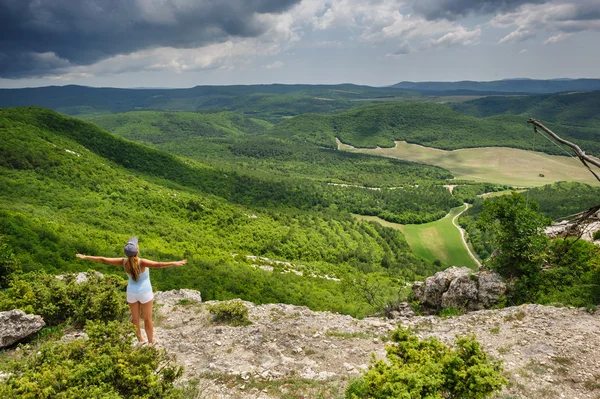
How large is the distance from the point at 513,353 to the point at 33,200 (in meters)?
73.8

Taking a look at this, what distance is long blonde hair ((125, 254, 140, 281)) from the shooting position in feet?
36.4

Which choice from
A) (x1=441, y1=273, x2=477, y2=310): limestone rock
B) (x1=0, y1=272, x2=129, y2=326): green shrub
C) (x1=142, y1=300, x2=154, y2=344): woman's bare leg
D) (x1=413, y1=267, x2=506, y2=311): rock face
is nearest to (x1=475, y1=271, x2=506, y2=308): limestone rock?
(x1=413, y1=267, x2=506, y2=311): rock face

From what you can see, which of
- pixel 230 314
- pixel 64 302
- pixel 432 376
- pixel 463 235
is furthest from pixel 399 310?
pixel 463 235

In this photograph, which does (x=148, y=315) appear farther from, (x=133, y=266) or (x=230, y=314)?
(x=230, y=314)

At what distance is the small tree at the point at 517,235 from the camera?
69.8 ft

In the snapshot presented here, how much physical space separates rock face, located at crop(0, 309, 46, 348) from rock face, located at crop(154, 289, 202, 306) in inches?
318

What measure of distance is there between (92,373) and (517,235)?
24.7 meters

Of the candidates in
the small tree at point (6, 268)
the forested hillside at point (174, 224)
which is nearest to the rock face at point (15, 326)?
the small tree at point (6, 268)

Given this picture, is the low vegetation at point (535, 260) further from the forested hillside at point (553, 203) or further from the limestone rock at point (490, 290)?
the forested hillside at point (553, 203)

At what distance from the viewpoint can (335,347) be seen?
52.3ft

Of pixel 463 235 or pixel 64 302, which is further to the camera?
pixel 463 235

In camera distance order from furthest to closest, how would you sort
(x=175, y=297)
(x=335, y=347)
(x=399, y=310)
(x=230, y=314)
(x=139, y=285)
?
1. (x=399, y=310)
2. (x=175, y=297)
3. (x=230, y=314)
4. (x=335, y=347)
5. (x=139, y=285)

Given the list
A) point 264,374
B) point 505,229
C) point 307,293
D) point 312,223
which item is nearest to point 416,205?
point 312,223

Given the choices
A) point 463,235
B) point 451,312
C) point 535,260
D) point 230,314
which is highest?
point 535,260
